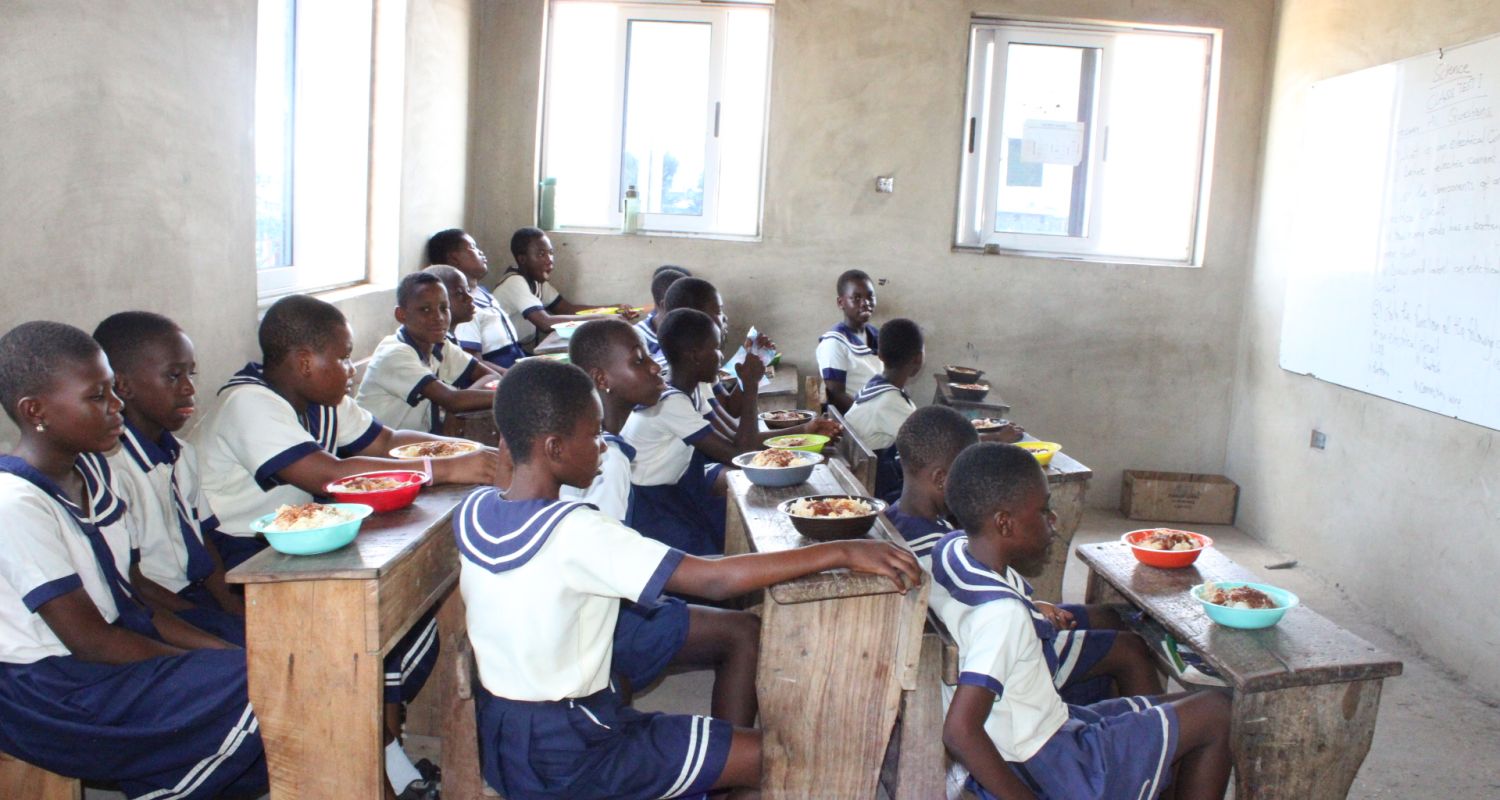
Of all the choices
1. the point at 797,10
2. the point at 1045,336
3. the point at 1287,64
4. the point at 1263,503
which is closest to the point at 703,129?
the point at 797,10

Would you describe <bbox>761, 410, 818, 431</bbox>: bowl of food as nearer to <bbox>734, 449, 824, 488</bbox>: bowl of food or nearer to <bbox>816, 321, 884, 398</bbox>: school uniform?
<bbox>816, 321, 884, 398</bbox>: school uniform

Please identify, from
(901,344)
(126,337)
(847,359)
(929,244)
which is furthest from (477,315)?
(126,337)

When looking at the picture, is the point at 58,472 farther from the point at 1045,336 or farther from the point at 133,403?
the point at 1045,336

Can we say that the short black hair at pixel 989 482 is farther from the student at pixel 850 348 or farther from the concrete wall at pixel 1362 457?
the student at pixel 850 348

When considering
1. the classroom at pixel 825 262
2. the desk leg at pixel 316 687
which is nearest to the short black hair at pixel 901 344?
the classroom at pixel 825 262

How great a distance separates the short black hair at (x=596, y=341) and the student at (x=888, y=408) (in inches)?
55.3

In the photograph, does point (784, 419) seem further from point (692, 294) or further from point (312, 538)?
point (312, 538)

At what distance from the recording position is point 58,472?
2258 millimetres

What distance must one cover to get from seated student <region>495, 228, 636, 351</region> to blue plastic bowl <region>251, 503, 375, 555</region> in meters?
3.79

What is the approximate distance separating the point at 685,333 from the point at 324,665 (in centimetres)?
194

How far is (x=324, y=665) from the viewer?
85.3 inches

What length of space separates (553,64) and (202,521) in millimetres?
4524

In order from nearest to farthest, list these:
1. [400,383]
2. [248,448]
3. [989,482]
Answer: [989,482], [248,448], [400,383]

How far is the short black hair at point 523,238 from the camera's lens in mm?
6340
